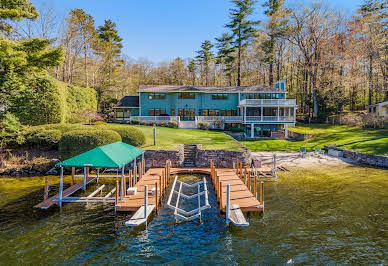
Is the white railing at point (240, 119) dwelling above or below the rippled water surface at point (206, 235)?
above

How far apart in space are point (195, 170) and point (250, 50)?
39.2 metres

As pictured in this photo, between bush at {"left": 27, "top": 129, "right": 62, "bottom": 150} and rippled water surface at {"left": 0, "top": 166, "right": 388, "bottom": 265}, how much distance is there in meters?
7.57

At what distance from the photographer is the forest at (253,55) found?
73.2 ft

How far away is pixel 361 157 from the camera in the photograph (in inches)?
862

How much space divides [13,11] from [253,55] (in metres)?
42.6

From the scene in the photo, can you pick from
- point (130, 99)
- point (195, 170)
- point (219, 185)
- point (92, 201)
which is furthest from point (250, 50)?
point (92, 201)

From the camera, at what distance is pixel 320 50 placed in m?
39.9

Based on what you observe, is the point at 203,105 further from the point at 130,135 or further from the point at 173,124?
the point at 130,135

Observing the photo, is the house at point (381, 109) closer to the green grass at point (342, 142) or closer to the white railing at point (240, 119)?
the green grass at point (342, 142)

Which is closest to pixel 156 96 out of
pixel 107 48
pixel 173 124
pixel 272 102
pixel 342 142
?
pixel 173 124

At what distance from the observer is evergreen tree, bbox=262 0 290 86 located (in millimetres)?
41906

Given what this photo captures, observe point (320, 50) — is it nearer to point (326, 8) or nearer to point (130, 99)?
point (326, 8)

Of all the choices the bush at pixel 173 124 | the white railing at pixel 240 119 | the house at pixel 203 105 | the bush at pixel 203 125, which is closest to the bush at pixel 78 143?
the bush at pixel 173 124

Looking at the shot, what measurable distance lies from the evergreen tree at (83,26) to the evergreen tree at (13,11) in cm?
1686
